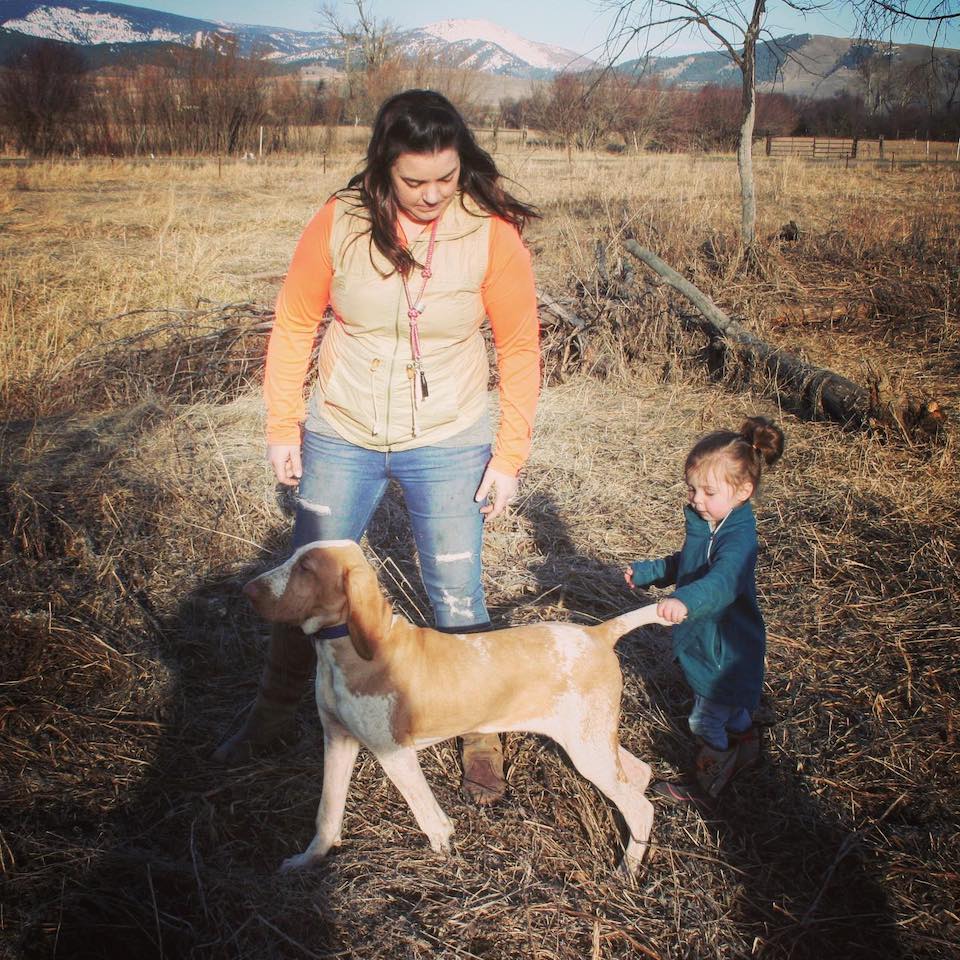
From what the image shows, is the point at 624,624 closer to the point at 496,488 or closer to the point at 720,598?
the point at 720,598

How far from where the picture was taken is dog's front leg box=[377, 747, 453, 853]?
216 cm

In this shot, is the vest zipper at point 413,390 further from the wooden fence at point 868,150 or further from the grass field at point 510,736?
the wooden fence at point 868,150

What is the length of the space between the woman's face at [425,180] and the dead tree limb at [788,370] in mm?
4292

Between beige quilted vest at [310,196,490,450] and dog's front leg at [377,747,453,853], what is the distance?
1.00 m

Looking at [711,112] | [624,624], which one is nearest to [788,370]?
[624,624]

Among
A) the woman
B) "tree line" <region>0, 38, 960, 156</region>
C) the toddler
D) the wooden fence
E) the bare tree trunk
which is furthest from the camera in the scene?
the wooden fence

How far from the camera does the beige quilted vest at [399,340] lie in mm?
2096

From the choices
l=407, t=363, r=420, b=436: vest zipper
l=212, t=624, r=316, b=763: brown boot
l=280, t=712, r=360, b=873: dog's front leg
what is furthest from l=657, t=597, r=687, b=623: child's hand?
l=212, t=624, r=316, b=763: brown boot

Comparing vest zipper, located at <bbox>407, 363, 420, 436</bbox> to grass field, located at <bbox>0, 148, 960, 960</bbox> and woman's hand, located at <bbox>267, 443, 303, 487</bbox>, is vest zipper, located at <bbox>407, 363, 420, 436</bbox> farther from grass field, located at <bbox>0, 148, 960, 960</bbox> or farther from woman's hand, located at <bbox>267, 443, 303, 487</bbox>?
grass field, located at <bbox>0, 148, 960, 960</bbox>

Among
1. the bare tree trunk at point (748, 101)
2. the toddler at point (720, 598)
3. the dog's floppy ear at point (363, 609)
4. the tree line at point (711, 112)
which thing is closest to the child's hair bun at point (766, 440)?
the toddler at point (720, 598)

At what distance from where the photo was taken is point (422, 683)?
2.10 meters

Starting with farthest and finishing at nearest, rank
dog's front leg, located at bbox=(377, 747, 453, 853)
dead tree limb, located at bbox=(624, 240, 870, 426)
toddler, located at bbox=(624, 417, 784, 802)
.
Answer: dead tree limb, located at bbox=(624, 240, 870, 426), toddler, located at bbox=(624, 417, 784, 802), dog's front leg, located at bbox=(377, 747, 453, 853)

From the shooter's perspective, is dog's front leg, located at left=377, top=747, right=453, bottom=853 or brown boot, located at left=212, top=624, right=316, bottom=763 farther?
brown boot, located at left=212, top=624, right=316, bottom=763

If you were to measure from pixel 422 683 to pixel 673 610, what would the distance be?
81 centimetres
